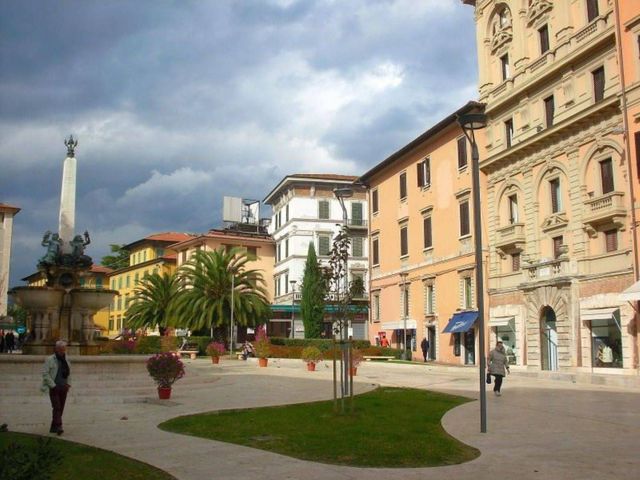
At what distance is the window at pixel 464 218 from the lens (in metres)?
39.8

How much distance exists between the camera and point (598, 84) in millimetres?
30000

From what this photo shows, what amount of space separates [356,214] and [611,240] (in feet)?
130

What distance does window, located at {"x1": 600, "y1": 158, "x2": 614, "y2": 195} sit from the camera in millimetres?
29172

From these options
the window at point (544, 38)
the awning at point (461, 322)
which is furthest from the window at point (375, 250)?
the window at point (544, 38)

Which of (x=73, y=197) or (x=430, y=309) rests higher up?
(x=73, y=197)

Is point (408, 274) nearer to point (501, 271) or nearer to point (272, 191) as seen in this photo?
point (501, 271)

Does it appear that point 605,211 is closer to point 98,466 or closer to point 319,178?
point 98,466

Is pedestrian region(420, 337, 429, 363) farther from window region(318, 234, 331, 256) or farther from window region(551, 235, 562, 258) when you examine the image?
window region(318, 234, 331, 256)

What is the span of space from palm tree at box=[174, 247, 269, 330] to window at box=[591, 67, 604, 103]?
1187 inches

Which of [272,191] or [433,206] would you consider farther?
[272,191]

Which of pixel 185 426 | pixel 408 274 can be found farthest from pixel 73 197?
pixel 408 274

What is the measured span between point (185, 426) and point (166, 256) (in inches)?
2916

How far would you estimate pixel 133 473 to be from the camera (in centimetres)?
774

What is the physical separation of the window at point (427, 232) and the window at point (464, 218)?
400 centimetres
